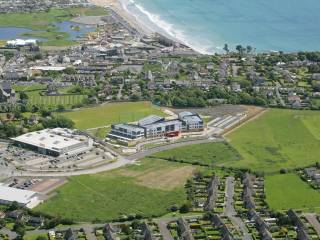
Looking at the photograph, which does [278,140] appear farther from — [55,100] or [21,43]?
[21,43]

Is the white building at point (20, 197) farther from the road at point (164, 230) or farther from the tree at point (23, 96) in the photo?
the tree at point (23, 96)

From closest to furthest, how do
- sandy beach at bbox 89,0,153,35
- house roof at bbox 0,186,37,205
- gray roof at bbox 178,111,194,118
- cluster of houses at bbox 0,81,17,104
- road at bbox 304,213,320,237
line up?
road at bbox 304,213,320,237 < house roof at bbox 0,186,37,205 < gray roof at bbox 178,111,194,118 < cluster of houses at bbox 0,81,17,104 < sandy beach at bbox 89,0,153,35

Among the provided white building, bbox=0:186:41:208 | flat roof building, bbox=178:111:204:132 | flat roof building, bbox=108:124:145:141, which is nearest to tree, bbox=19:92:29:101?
flat roof building, bbox=108:124:145:141

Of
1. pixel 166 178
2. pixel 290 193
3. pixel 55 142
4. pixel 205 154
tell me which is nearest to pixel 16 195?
pixel 55 142

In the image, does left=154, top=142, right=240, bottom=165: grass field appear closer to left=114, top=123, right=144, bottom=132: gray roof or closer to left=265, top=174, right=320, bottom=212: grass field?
left=114, top=123, right=144, bottom=132: gray roof

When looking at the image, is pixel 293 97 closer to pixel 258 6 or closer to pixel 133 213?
pixel 133 213

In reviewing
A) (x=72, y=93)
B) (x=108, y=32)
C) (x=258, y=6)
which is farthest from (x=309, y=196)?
(x=258, y=6)
